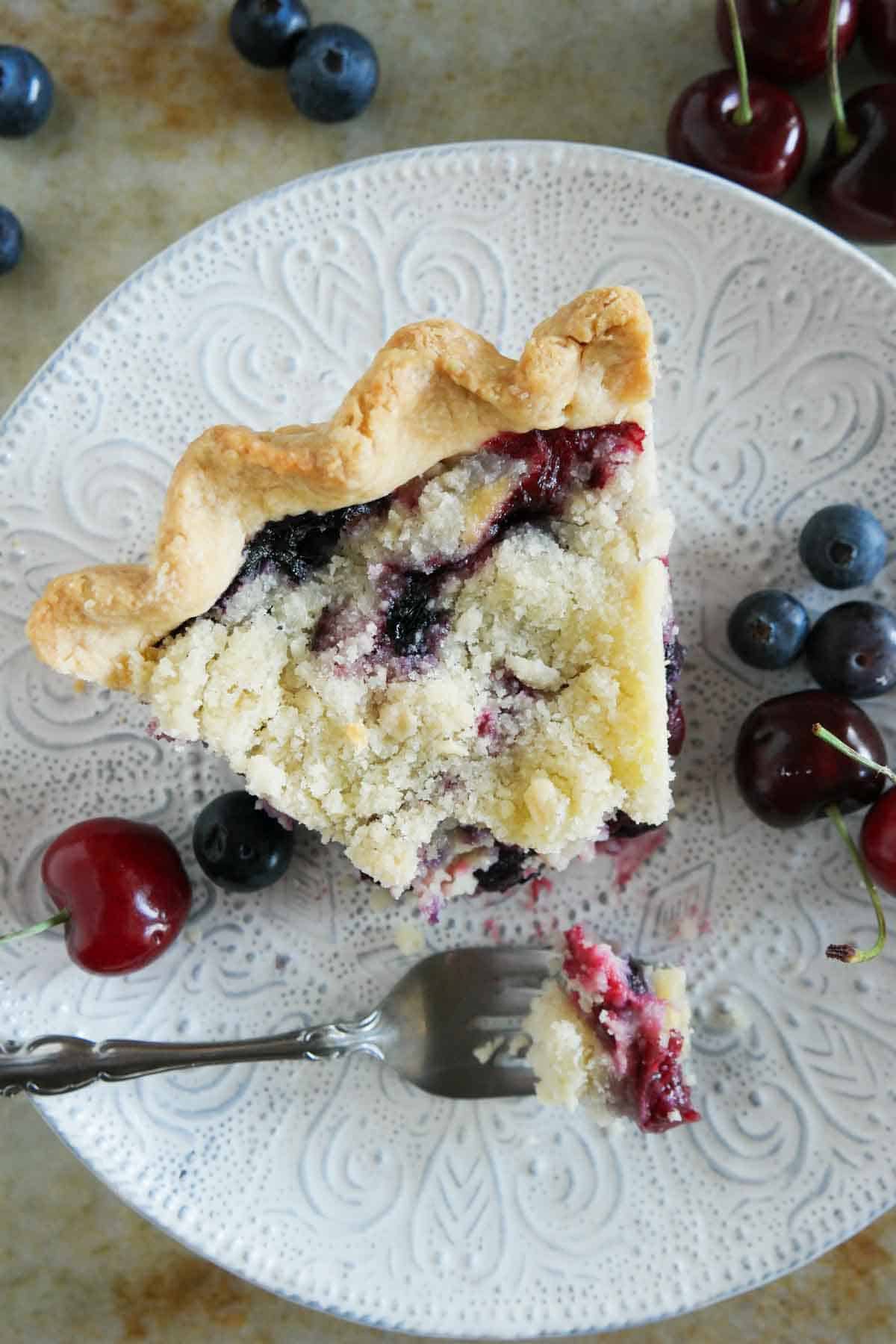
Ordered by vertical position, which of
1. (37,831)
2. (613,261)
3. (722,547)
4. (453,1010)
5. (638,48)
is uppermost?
(638,48)

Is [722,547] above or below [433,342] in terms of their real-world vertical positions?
below

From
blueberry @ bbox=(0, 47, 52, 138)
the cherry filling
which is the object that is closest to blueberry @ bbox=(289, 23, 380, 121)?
blueberry @ bbox=(0, 47, 52, 138)

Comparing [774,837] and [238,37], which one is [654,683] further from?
[238,37]

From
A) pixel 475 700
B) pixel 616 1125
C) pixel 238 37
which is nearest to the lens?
pixel 475 700

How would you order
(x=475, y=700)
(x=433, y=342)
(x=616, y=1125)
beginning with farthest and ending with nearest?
1. (x=616, y=1125)
2. (x=475, y=700)
3. (x=433, y=342)

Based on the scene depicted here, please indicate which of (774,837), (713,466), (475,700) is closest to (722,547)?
(713,466)

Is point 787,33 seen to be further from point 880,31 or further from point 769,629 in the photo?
point 769,629
